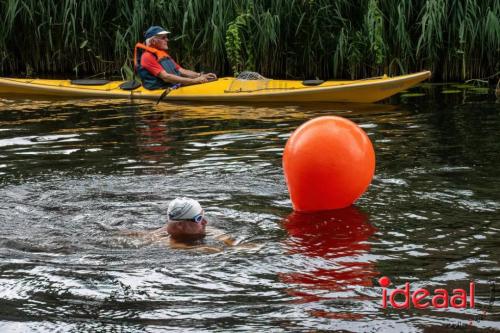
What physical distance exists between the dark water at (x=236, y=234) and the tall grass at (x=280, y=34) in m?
2.16

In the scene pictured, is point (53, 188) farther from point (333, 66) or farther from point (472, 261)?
point (333, 66)

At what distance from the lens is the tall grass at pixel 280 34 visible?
39.8 ft

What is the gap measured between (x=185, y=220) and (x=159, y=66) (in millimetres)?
6690

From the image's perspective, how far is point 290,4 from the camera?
12562 mm

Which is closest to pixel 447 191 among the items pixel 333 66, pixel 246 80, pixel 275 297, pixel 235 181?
pixel 235 181

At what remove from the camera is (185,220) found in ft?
19.6

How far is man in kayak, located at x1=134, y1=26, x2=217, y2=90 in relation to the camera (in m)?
12.2

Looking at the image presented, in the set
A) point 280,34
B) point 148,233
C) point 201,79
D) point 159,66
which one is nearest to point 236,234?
point 148,233

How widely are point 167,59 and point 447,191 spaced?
20.3 ft

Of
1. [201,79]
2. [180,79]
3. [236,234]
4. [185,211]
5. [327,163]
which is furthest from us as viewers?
[180,79]

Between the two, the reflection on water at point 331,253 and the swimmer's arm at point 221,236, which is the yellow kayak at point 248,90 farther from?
the swimmer's arm at point 221,236

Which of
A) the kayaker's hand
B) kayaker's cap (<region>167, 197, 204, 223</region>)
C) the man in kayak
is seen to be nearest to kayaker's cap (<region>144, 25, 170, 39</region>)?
the man in kayak

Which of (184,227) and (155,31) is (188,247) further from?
(155,31)

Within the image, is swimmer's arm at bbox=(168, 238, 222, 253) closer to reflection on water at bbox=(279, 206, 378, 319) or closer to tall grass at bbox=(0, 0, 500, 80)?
reflection on water at bbox=(279, 206, 378, 319)
